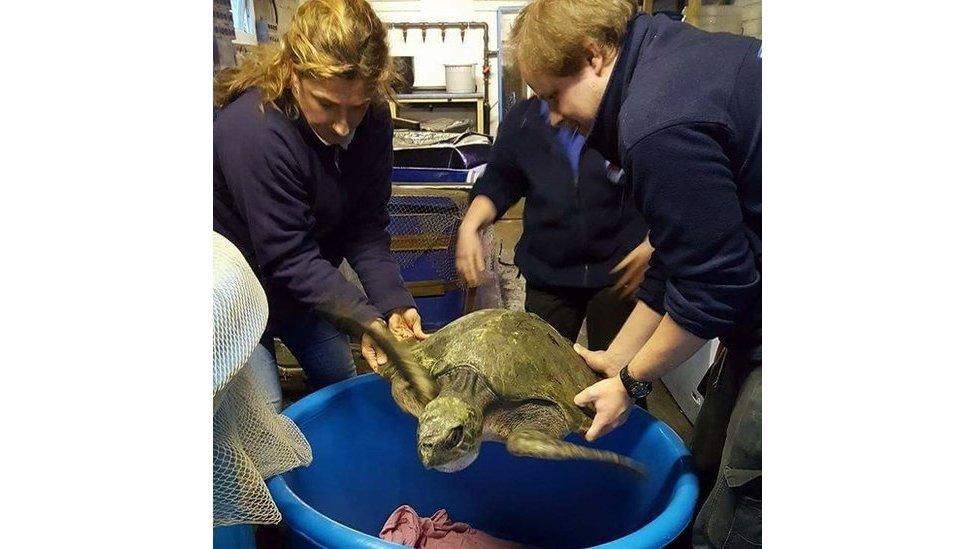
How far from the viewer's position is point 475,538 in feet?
2.33

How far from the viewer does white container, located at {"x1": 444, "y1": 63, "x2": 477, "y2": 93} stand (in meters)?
0.54

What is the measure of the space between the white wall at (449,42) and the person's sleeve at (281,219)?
129 mm

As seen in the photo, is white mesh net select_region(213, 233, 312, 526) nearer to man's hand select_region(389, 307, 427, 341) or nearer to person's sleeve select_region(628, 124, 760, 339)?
man's hand select_region(389, 307, 427, 341)

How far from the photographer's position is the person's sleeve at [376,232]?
54 cm

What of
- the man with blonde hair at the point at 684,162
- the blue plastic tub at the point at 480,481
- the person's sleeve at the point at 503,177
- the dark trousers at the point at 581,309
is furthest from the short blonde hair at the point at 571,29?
the blue plastic tub at the point at 480,481

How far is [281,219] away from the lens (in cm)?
51

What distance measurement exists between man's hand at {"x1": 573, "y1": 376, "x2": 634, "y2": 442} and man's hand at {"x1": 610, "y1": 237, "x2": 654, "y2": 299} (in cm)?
8

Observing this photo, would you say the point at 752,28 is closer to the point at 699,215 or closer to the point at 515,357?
the point at 699,215

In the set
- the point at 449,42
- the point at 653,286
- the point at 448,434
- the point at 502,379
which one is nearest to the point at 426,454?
the point at 448,434

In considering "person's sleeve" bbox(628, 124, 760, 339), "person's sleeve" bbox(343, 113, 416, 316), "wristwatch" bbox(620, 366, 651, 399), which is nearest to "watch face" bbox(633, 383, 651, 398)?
"wristwatch" bbox(620, 366, 651, 399)
